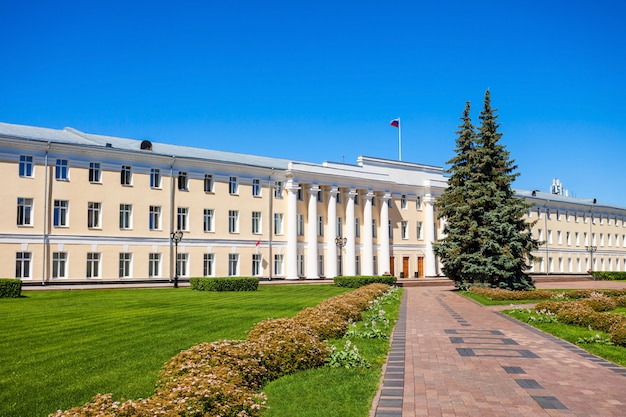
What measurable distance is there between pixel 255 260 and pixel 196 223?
6.51 m

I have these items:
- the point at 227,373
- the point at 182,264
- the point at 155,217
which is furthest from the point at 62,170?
the point at 227,373

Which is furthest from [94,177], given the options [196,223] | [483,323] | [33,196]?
[483,323]

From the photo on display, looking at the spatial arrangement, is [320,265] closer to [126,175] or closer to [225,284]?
[225,284]

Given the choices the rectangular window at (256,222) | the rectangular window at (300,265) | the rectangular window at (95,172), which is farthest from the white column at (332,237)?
the rectangular window at (95,172)

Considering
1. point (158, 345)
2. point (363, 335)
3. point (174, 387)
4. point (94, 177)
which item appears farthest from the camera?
point (94, 177)

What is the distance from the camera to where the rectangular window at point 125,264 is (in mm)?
41316

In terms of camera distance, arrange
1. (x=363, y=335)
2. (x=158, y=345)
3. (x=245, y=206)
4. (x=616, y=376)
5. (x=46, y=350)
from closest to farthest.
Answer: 1. (x=616, y=376)
2. (x=46, y=350)
3. (x=158, y=345)
4. (x=363, y=335)
5. (x=245, y=206)

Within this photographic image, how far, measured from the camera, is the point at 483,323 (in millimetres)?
18172

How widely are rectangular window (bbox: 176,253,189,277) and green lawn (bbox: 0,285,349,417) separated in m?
23.1

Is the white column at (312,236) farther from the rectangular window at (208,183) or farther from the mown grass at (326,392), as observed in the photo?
the mown grass at (326,392)

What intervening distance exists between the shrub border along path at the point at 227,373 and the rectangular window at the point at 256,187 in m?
36.2

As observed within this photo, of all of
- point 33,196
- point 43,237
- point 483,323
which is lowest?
point 483,323

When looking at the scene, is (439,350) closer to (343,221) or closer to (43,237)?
(43,237)

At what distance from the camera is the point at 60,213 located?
1528 inches
